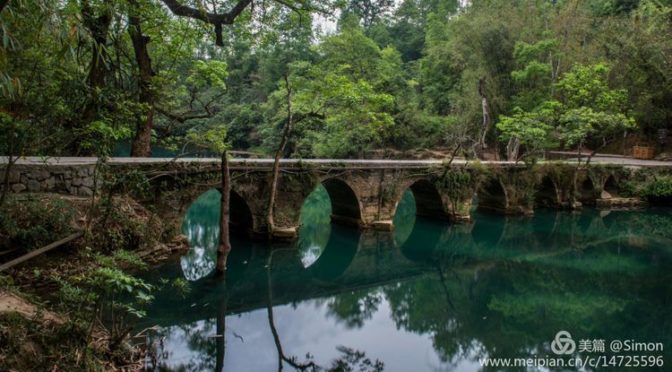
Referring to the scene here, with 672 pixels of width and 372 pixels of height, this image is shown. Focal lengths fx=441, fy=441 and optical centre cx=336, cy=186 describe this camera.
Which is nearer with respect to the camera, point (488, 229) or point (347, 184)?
point (347, 184)

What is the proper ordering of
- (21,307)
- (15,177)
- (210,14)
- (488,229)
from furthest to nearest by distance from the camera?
1. (488,229)
2. (210,14)
3. (15,177)
4. (21,307)

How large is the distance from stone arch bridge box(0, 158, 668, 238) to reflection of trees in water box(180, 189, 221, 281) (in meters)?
1.41

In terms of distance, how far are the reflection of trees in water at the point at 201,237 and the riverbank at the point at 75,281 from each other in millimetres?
823

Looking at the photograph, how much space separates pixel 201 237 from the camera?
17.1m

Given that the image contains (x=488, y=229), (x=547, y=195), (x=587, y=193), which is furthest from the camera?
(x=587, y=193)

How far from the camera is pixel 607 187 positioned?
24453mm

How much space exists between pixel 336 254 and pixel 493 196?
10171 mm

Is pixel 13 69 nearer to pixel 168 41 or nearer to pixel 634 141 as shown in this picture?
pixel 168 41

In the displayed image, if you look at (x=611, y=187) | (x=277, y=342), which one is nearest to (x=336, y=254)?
(x=277, y=342)

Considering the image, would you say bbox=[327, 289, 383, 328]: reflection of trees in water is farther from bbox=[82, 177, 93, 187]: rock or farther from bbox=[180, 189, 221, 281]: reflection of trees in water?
bbox=[82, 177, 93, 187]: rock

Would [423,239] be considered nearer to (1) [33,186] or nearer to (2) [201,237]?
(2) [201,237]

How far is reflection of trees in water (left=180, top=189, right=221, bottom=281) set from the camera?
1203cm

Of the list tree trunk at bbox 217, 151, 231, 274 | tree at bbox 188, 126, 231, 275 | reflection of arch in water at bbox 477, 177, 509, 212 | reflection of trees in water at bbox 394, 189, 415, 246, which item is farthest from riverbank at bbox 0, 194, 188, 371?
reflection of arch in water at bbox 477, 177, 509, 212

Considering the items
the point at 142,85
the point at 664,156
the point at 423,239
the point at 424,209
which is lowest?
the point at 423,239
